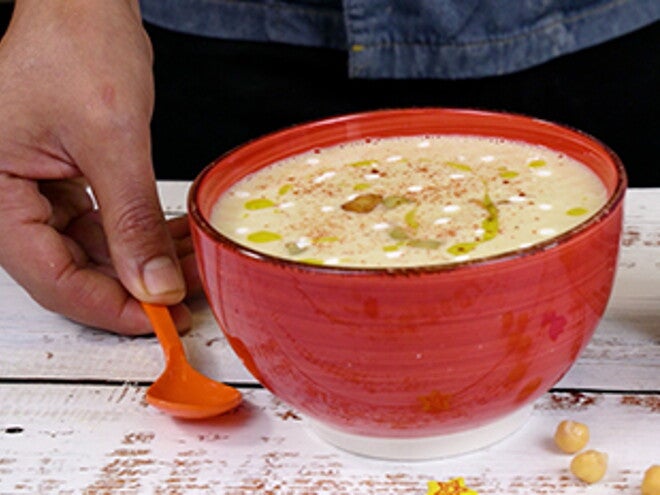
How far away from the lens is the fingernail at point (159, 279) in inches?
46.0

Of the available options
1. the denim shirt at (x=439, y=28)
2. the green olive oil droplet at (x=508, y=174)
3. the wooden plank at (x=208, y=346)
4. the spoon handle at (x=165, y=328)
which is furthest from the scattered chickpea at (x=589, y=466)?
the denim shirt at (x=439, y=28)

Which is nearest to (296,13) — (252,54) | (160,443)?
(252,54)

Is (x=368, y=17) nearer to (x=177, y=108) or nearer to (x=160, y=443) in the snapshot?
(x=177, y=108)

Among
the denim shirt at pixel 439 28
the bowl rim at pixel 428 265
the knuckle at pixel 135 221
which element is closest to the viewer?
the bowl rim at pixel 428 265

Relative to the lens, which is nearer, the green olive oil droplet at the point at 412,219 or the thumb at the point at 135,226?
the green olive oil droplet at the point at 412,219

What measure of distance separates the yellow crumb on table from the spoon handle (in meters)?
0.34

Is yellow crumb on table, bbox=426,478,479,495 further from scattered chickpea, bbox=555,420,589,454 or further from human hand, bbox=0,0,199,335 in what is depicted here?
human hand, bbox=0,0,199,335

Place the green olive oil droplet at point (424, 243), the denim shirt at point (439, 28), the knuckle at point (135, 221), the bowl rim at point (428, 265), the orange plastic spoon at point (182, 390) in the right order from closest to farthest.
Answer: the bowl rim at point (428, 265) → the green olive oil droplet at point (424, 243) → the orange plastic spoon at point (182, 390) → the knuckle at point (135, 221) → the denim shirt at point (439, 28)

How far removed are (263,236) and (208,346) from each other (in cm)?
25

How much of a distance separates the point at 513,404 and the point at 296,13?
94 centimetres

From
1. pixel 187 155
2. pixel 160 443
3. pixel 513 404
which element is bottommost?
pixel 187 155

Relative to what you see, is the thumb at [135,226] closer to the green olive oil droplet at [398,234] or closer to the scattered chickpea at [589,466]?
the green olive oil droplet at [398,234]

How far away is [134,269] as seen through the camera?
46.2 inches

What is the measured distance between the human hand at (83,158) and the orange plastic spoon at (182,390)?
0.08 m
